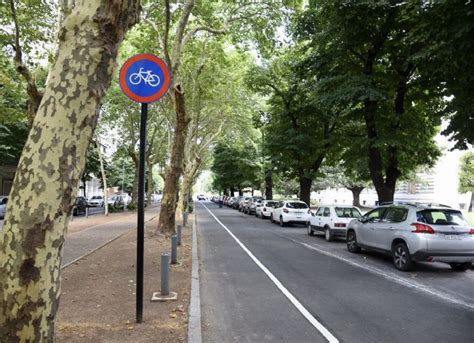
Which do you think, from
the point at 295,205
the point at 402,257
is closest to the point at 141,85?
the point at 402,257

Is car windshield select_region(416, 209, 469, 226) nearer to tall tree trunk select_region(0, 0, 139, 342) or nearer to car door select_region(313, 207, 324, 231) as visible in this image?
car door select_region(313, 207, 324, 231)

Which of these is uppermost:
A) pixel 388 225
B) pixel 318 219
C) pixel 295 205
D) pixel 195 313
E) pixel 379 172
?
pixel 379 172

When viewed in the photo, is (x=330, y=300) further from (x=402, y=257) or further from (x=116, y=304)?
(x=402, y=257)

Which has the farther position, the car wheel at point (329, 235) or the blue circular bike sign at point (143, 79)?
the car wheel at point (329, 235)

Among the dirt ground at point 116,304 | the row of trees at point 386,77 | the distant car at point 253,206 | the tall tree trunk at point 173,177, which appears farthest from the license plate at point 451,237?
the distant car at point 253,206

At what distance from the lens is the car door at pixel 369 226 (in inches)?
456

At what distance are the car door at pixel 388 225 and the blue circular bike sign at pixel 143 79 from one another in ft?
24.7

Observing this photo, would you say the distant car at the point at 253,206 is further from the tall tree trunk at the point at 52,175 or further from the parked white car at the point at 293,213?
the tall tree trunk at the point at 52,175

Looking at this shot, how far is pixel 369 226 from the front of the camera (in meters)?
11.8

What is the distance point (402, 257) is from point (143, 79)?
7890 mm

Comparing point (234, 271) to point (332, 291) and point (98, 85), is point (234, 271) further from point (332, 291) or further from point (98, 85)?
point (98, 85)

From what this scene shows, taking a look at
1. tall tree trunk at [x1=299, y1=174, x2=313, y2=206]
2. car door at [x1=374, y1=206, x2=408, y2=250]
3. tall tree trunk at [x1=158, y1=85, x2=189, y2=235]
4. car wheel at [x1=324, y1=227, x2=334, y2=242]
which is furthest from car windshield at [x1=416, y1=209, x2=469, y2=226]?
tall tree trunk at [x1=299, y1=174, x2=313, y2=206]

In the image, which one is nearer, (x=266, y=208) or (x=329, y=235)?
(x=329, y=235)

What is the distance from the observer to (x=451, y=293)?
7.74 meters
